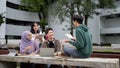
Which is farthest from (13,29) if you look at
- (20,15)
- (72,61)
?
(72,61)

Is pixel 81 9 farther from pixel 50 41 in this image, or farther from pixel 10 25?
pixel 50 41

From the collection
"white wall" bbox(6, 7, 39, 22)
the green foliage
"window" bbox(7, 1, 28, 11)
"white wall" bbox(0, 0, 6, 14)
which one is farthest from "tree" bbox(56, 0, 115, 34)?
"window" bbox(7, 1, 28, 11)

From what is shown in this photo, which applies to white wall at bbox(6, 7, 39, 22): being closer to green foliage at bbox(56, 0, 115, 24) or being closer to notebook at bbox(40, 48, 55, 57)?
green foliage at bbox(56, 0, 115, 24)

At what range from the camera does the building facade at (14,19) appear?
39.3 m

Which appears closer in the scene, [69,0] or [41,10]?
[69,0]

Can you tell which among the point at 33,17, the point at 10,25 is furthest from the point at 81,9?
the point at 33,17

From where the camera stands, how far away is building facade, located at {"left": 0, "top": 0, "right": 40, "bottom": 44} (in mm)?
39312

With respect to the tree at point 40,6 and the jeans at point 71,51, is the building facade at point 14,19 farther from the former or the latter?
the jeans at point 71,51

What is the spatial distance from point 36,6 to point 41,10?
1363 millimetres

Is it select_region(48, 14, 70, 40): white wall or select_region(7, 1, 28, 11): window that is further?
select_region(7, 1, 28, 11): window

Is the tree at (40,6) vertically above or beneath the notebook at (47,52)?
above

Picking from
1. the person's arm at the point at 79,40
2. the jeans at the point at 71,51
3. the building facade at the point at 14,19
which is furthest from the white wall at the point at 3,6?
the person's arm at the point at 79,40

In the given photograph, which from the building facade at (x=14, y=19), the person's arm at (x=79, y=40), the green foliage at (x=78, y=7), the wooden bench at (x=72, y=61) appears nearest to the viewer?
the wooden bench at (x=72, y=61)

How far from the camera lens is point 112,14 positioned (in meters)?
39.7
